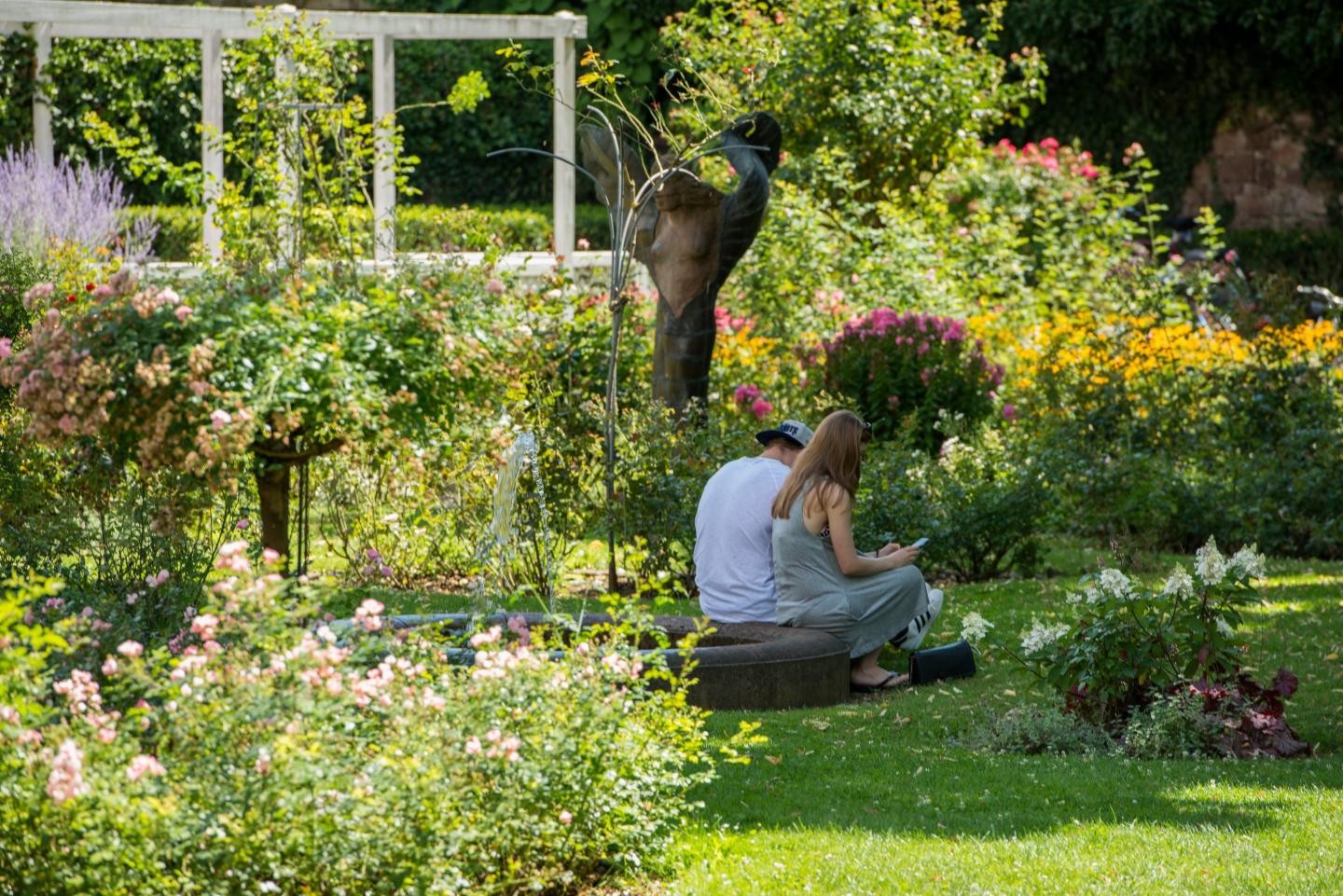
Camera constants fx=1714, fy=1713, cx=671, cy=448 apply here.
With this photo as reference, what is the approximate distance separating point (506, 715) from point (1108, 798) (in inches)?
69.9

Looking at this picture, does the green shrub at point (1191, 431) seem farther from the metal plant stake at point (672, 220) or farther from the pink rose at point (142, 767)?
the pink rose at point (142, 767)

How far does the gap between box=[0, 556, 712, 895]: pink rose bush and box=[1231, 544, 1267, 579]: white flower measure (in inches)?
79.5

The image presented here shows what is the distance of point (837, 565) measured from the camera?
6.20 metres

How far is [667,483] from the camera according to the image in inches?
306

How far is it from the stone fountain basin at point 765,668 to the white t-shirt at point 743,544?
0.17m

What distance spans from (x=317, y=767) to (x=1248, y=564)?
3032 millimetres

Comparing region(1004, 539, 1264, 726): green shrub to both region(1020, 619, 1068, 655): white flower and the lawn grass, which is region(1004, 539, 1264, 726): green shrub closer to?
region(1020, 619, 1068, 655): white flower

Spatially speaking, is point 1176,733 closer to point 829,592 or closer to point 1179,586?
point 1179,586

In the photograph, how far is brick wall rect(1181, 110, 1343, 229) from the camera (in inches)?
755

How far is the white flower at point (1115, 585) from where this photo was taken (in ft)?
17.1

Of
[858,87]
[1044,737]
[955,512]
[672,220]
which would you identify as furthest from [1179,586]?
[858,87]

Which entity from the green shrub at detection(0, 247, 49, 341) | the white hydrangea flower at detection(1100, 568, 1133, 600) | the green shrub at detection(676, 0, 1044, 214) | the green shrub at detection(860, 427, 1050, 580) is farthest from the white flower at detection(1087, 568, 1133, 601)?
the green shrub at detection(676, 0, 1044, 214)

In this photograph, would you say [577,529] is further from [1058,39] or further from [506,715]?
[1058,39]

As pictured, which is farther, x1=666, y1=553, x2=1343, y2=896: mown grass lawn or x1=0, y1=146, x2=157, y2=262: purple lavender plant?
x1=0, y1=146, x2=157, y2=262: purple lavender plant
